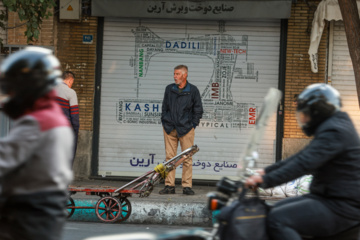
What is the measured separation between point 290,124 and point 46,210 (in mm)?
10076

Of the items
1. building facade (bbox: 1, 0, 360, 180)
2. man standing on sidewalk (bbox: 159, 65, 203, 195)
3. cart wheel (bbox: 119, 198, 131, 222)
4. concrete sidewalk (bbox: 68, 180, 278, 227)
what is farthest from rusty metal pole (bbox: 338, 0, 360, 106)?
cart wheel (bbox: 119, 198, 131, 222)

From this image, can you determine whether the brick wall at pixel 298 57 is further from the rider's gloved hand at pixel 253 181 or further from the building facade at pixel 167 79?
the rider's gloved hand at pixel 253 181

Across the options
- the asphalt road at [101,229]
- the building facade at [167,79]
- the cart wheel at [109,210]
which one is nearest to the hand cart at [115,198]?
the cart wheel at [109,210]

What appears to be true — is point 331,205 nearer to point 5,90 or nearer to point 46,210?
point 46,210

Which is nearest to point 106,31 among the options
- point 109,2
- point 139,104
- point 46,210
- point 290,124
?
point 109,2

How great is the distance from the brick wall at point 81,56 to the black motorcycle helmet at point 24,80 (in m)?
9.79

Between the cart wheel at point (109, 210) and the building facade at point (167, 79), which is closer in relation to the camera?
the cart wheel at point (109, 210)

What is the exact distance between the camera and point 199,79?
13.0 metres

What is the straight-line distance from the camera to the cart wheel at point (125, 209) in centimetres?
895

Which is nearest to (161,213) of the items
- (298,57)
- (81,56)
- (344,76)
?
(81,56)

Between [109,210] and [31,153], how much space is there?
6.05 metres

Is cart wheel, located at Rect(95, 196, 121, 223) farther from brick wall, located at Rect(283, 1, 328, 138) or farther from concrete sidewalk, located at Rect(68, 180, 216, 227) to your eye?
brick wall, located at Rect(283, 1, 328, 138)

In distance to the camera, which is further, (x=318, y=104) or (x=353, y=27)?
(x=353, y=27)

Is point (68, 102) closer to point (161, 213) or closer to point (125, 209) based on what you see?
point (125, 209)
